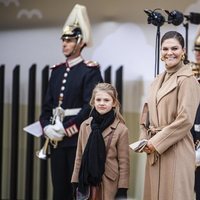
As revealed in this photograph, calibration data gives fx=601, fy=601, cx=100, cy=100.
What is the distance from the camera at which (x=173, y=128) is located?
9.23 feet

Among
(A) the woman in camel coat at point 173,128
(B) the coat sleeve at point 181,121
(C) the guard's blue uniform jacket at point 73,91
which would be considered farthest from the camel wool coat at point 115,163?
(C) the guard's blue uniform jacket at point 73,91

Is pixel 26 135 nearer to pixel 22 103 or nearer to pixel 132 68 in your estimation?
pixel 22 103

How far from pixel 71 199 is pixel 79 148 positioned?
639mm

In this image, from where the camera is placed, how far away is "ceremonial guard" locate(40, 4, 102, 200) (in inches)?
143

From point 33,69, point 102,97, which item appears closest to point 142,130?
point 102,97

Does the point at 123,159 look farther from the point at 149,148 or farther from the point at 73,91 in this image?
the point at 73,91

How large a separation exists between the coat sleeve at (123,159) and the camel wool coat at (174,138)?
0.17 meters

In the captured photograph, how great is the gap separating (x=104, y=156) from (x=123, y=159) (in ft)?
0.35

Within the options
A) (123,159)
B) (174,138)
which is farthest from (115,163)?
(174,138)

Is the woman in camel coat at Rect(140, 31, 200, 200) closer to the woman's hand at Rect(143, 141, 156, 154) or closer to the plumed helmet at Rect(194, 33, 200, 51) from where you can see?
the woman's hand at Rect(143, 141, 156, 154)

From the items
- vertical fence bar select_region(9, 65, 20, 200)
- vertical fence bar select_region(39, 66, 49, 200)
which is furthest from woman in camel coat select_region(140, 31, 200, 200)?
vertical fence bar select_region(9, 65, 20, 200)

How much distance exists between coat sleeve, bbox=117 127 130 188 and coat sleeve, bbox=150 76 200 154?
0.27m

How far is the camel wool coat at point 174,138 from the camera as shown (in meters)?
2.82

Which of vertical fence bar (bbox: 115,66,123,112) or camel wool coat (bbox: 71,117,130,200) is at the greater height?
vertical fence bar (bbox: 115,66,123,112)
